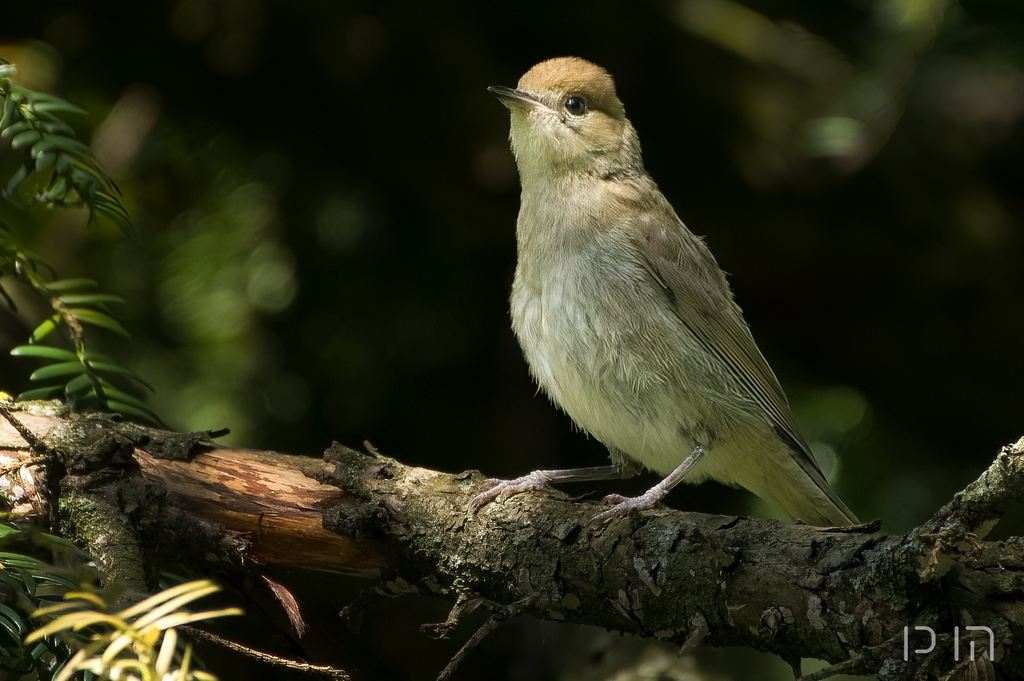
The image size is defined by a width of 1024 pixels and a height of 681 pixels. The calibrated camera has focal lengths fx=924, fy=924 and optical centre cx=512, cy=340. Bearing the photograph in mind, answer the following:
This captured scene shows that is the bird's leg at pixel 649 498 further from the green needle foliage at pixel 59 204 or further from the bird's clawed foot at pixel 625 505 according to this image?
the green needle foliage at pixel 59 204

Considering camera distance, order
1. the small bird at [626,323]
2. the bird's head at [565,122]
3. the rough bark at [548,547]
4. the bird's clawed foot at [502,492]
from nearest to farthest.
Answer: the rough bark at [548,547] → the bird's clawed foot at [502,492] → the small bird at [626,323] → the bird's head at [565,122]

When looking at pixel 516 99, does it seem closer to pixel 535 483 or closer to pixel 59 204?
pixel 535 483

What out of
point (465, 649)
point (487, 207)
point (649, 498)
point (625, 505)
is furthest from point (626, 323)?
point (465, 649)

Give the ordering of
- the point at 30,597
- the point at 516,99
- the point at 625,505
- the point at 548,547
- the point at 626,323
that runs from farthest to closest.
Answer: the point at 516,99 < the point at 626,323 < the point at 625,505 < the point at 548,547 < the point at 30,597

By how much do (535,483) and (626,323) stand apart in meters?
0.70

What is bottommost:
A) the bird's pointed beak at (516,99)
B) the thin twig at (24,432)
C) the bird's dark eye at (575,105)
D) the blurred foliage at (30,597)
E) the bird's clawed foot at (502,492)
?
the blurred foliage at (30,597)

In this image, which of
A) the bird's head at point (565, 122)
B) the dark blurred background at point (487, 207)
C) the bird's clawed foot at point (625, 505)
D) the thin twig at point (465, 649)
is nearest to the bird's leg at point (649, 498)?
the bird's clawed foot at point (625, 505)

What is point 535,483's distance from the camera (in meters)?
3.51

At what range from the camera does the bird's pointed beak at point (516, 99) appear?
3.74m

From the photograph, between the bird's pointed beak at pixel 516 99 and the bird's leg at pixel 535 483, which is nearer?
the bird's leg at pixel 535 483

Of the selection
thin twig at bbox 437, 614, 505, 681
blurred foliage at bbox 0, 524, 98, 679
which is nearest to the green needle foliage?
blurred foliage at bbox 0, 524, 98, 679

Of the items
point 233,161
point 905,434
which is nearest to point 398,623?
point 233,161

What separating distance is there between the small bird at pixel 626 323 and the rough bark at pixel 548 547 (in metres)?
0.40

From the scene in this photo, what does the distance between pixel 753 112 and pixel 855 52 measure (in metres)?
0.64
